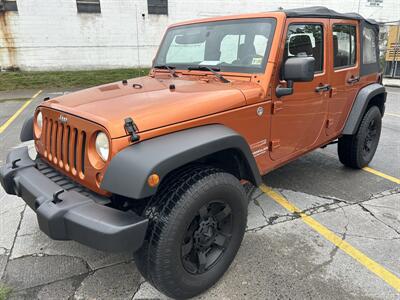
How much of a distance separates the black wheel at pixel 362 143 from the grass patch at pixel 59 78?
11.6 meters

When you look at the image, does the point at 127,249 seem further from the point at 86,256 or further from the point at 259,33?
the point at 259,33

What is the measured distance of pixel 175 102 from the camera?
7.54 ft

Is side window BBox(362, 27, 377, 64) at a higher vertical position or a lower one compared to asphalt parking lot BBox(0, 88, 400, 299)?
higher

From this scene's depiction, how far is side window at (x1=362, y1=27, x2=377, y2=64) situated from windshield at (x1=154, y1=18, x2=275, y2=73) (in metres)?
1.93

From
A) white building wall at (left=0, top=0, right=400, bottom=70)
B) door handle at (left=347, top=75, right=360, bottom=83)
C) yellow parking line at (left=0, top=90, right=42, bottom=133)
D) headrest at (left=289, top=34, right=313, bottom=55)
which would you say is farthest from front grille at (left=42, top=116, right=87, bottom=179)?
white building wall at (left=0, top=0, right=400, bottom=70)

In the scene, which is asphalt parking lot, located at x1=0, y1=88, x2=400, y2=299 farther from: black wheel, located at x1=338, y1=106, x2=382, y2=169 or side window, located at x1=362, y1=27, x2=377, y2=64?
side window, located at x1=362, y1=27, x2=377, y2=64

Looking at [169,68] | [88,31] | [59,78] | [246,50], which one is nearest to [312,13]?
[246,50]

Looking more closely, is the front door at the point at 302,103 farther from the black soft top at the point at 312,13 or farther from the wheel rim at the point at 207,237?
the wheel rim at the point at 207,237

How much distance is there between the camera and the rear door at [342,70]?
361cm

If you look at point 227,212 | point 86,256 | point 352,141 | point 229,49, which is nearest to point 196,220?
point 227,212

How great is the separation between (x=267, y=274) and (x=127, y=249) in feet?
3.96

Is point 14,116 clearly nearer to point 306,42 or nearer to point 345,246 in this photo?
point 306,42

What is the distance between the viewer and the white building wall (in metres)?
15.8

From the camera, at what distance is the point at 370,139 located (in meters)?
4.62
